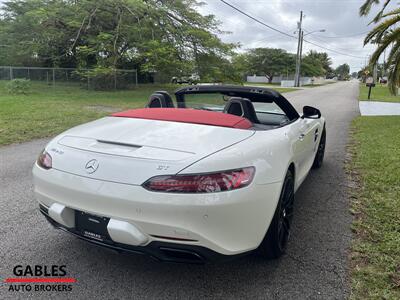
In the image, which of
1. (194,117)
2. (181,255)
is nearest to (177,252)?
(181,255)

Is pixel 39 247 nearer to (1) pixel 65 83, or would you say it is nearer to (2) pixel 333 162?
(2) pixel 333 162

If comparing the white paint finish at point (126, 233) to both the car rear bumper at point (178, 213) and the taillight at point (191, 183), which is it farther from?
the taillight at point (191, 183)

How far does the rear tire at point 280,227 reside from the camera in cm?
252

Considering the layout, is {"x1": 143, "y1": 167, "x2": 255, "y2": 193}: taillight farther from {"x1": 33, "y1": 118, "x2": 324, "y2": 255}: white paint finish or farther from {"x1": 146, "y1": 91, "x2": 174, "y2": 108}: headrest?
{"x1": 146, "y1": 91, "x2": 174, "y2": 108}: headrest

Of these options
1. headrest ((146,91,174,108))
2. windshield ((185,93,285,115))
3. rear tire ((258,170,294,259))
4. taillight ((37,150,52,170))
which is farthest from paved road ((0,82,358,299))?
headrest ((146,91,174,108))

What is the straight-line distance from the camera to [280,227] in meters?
2.67

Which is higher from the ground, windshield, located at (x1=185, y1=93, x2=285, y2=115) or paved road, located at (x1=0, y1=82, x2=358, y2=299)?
windshield, located at (x1=185, y1=93, x2=285, y2=115)

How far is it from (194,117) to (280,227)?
1134 millimetres

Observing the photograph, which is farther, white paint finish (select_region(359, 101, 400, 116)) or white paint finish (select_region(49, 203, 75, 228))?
white paint finish (select_region(359, 101, 400, 116))

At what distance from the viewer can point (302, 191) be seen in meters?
4.34

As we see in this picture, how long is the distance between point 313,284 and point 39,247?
2221 mm

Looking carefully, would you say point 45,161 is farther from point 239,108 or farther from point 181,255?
point 239,108

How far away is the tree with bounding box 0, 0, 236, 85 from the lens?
18391mm

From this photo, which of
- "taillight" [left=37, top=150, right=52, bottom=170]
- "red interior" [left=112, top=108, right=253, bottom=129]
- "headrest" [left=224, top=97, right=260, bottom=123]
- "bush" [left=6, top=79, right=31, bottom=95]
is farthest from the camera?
"bush" [left=6, top=79, right=31, bottom=95]
